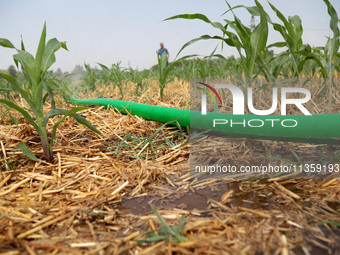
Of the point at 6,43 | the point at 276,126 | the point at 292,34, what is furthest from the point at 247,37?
the point at 6,43

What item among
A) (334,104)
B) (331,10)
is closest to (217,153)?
(334,104)

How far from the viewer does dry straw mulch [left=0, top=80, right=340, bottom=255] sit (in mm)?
797

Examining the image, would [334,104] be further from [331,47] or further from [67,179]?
[67,179]

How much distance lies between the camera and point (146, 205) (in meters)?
1.06

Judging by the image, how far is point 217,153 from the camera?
1.49 meters

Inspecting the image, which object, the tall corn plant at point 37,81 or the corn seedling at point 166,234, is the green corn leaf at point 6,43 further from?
the corn seedling at point 166,234

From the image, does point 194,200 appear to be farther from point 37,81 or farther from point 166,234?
point 37,81

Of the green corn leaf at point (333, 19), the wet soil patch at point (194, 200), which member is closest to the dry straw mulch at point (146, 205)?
the wet soil patch at point (194, 200)

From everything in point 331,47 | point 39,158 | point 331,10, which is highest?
point 331,10

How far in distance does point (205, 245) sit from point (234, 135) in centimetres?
85

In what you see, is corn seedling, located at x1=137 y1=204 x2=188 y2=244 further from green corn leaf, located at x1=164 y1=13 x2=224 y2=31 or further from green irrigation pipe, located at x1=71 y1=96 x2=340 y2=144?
green corn leaf, located at x1=164 y1=13 x2=224 y2=31

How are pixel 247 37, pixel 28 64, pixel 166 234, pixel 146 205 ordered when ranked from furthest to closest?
pixel 247 37, pixel 28 64, pixel 146 205, pixel 166 234

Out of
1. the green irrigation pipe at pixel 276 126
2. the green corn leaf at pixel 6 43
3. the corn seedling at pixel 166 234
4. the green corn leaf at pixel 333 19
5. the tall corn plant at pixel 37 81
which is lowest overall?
the corn seedling at pixel 166 234

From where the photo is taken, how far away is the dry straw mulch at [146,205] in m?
0.80
